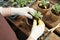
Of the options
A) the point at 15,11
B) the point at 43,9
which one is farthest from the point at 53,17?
the point at 15,11

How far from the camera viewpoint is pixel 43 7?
110cm

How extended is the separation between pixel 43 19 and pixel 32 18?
0.10 m

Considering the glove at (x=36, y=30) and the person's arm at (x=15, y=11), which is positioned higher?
the person's arm at (x=15, y=11)

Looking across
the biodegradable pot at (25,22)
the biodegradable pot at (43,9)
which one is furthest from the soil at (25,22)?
the biodegradable pot at (43,9)

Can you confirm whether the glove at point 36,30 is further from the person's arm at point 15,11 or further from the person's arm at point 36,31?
the person's arm at point 15,11

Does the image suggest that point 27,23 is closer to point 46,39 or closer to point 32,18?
point 32,18

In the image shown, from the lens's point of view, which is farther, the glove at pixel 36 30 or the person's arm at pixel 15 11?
the person's arm at pixel 15 11

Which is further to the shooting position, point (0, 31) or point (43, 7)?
point (43, 7)

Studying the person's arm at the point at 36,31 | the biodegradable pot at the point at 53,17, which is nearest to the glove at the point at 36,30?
the person's arm at the point at 36,31

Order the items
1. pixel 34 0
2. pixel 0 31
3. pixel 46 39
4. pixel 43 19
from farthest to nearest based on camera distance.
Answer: pixel 34 0 < pixel 43 19 < pixel 46 39 < pixel 0 31

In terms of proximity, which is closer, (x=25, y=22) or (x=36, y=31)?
(x=36, y=31)

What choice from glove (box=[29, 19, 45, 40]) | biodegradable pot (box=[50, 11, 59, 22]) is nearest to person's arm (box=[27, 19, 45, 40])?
glove (box=[29, 19, 45, 40])

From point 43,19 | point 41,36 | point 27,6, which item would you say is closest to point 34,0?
point 27,6

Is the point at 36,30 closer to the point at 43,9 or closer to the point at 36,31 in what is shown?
the point at 36,31
